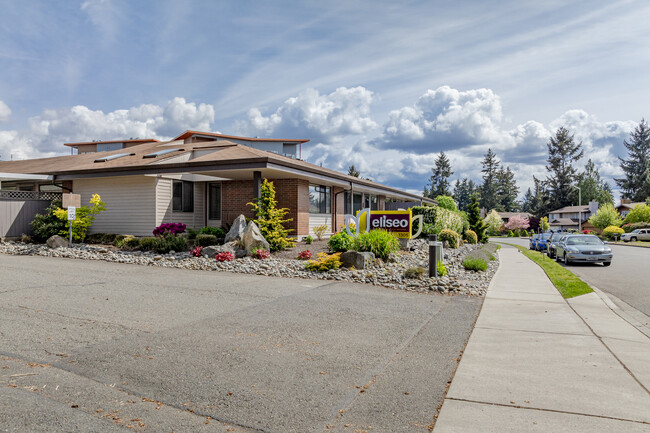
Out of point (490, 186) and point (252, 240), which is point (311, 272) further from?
point (490, 186)

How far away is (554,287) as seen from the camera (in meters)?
11.5

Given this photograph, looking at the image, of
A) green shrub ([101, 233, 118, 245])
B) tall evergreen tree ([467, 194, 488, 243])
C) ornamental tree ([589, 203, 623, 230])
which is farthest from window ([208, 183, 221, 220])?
Answer: ornamental tree ([589, 203, 623, 230])

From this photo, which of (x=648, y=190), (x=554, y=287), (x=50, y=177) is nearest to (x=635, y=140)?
(x=648, y=190)

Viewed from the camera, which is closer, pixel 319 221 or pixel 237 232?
pixel 237 232

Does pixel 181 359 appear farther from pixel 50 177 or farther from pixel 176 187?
pixel 50 177

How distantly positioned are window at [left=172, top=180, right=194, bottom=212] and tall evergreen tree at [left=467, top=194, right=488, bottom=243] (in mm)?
21970

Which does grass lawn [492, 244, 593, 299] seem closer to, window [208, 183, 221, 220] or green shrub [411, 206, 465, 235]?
green shrub [411, 206, 465, 235]

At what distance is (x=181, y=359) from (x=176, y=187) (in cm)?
1701

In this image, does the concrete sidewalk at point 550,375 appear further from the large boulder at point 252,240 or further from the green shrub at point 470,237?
the green shrub at point 470,237

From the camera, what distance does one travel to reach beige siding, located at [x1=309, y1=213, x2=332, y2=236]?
2148cm

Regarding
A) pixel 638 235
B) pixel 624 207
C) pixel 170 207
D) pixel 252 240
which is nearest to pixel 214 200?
pixel 170 207

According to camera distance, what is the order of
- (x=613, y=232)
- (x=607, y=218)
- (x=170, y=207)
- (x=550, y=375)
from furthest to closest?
(x=607, y=218) < (x=613, y=232) < (x=170, y=207) < (x=550, y=375)

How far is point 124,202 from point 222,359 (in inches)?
687

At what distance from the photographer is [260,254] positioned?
14.3m
